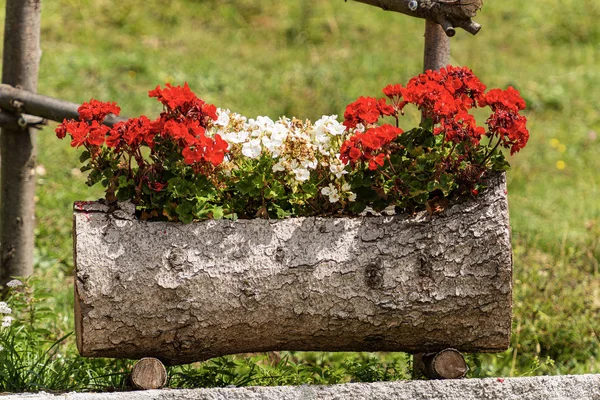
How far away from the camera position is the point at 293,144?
2.99 metres

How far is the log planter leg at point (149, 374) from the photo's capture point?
2.92 metres

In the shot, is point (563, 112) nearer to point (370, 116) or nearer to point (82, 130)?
point (370, 116)

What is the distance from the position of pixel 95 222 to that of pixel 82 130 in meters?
0.31

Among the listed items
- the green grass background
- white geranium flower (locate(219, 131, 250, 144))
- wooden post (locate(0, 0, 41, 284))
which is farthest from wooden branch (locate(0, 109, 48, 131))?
white geranium flower (locate(219, 131, 250, 144))

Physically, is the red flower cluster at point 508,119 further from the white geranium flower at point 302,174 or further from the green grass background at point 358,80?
the green grass background at point 358,80

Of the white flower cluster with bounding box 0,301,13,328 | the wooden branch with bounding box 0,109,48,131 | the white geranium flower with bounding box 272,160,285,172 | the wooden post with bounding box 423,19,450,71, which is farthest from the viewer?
the wooden branch with bounding box 0,109,48,131

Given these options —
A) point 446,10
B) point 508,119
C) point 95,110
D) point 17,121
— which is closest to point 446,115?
point 508,119

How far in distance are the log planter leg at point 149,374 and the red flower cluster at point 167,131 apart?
2.21 feet

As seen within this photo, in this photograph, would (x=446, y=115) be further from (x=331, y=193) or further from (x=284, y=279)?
(x=284, y=279)

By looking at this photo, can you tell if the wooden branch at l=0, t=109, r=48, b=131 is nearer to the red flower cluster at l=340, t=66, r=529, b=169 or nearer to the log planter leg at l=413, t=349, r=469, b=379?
the red flower cluster at l=340, t=66, r=529, b=169

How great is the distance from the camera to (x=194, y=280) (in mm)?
2836

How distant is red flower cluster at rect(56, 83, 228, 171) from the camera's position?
2828 millimetres

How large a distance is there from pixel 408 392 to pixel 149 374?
878 millimetres

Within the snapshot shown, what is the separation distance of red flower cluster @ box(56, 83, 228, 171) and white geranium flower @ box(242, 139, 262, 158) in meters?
0.09
